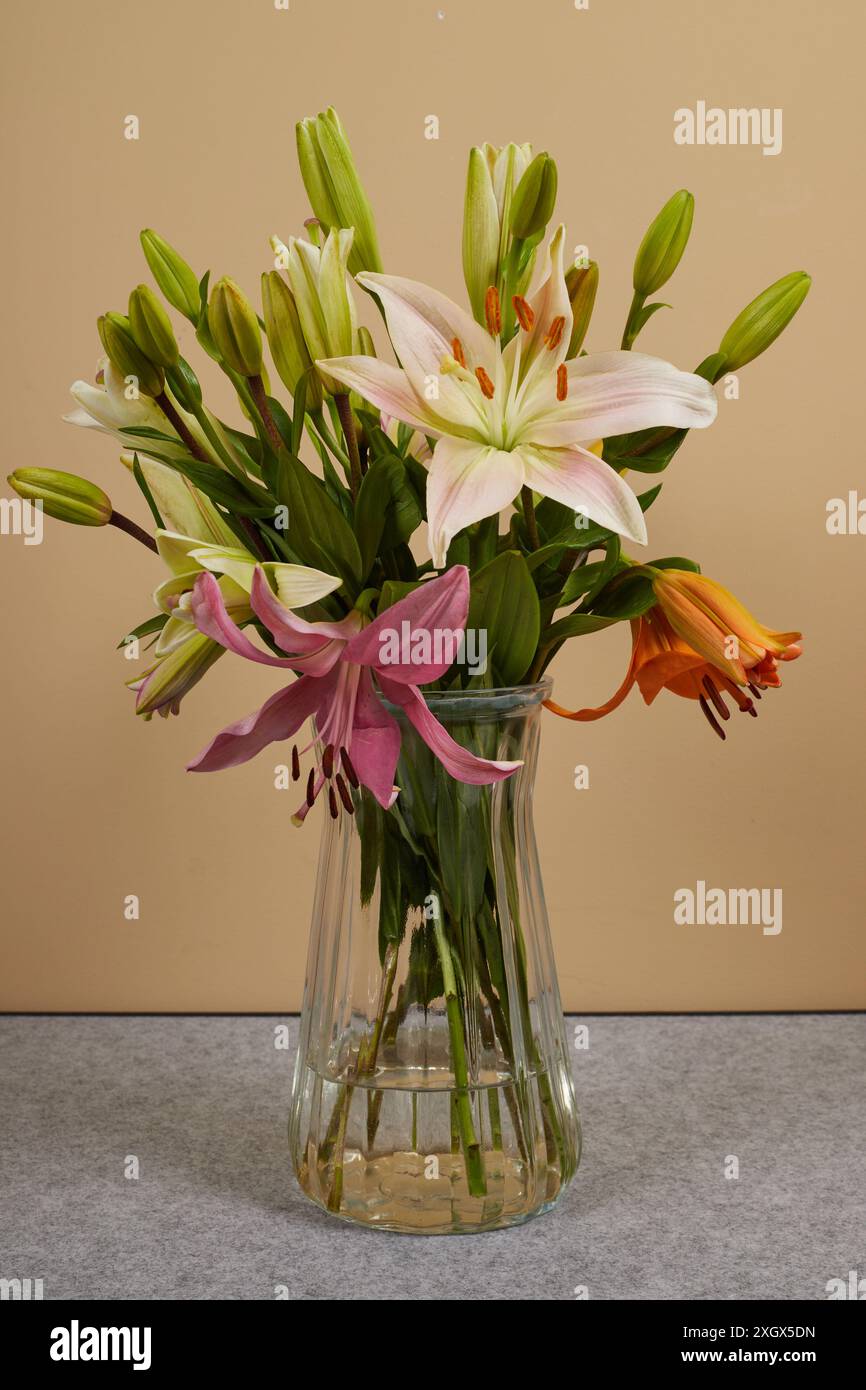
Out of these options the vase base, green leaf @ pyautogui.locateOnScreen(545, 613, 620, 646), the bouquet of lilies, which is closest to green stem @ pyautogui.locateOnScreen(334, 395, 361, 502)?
the bouquet of lilies

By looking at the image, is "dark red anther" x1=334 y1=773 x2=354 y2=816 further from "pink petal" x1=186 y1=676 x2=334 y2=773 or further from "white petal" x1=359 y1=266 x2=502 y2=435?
"white petal" x1=359 y1=266 x2=502 y2=435

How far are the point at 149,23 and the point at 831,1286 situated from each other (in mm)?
844

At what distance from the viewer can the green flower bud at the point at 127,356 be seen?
544 millimetres

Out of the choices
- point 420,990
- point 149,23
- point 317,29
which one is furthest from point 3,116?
point 420,990

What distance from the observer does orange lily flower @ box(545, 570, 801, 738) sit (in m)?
0.56

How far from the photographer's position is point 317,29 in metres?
0.89

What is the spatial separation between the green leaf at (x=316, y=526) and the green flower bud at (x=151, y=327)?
63 millimetres

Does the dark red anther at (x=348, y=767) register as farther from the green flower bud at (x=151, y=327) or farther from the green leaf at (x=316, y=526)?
the green flower bud at (x=151, y=327)

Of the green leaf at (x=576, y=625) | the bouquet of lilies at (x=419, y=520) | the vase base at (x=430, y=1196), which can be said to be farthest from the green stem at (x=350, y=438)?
the vase base at (x=430, y=1196)

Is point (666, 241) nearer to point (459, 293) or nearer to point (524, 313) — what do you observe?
point (524, 313)

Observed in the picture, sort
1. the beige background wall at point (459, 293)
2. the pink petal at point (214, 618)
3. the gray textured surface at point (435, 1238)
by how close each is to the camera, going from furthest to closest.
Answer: the beige background wall at point (459, 293)
the gray textured surface at point (435, 1238)
the pink petal at point (214, 618)

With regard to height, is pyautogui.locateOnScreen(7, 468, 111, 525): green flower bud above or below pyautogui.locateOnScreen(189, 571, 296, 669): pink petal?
above

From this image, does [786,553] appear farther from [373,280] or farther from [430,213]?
[373,280]

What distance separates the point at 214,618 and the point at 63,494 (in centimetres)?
13
